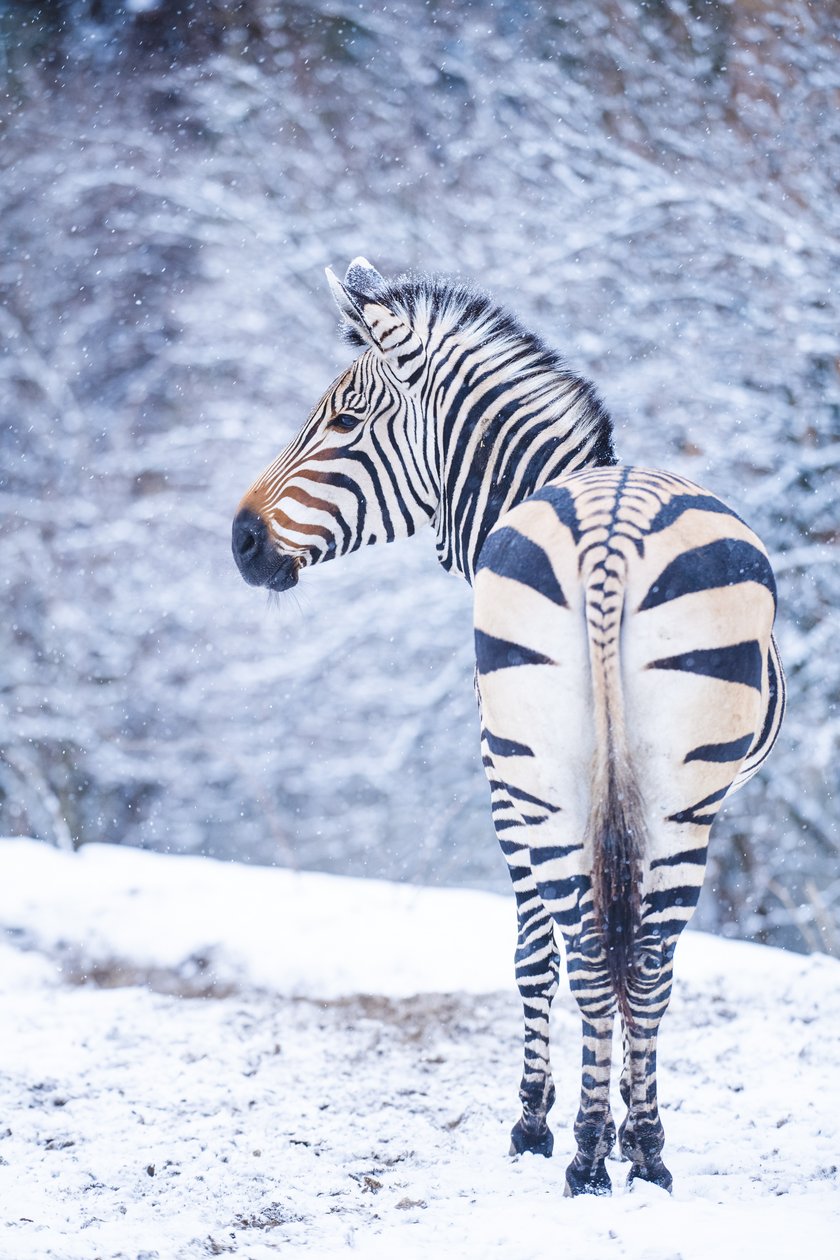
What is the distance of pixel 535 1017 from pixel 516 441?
5.56ft

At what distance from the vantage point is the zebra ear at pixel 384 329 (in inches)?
128

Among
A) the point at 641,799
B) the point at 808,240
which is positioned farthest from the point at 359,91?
the point at 641,799

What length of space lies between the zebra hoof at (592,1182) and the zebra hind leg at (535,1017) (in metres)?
0.50

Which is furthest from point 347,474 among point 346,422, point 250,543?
point 250,543

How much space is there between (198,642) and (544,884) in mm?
8654

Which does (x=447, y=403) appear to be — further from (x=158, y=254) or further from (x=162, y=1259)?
(x=158, y=254)

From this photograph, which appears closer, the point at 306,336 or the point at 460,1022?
the point at 460,1022

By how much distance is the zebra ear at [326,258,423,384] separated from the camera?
3.25 metres

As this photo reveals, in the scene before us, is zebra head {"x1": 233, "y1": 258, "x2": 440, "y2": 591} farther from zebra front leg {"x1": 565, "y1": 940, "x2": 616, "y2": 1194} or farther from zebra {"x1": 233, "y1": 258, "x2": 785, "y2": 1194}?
zebra front leg {"x1": 565, "y1": 940, "x2": 616, "y2": 1194}

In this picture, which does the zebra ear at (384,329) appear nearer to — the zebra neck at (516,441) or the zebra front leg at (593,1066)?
the zebra neck at (516,441)

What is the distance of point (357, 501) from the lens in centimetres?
342

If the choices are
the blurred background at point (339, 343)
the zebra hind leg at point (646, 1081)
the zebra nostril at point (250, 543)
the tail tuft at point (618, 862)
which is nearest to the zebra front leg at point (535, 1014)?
the zebra hind leg at point (646, 1081)

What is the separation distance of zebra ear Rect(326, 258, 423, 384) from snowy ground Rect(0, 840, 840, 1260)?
2328mm

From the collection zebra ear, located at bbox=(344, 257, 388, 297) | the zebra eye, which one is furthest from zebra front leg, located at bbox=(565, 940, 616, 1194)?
zebra ear, located at bbox=(344, 257, 388, 297)
